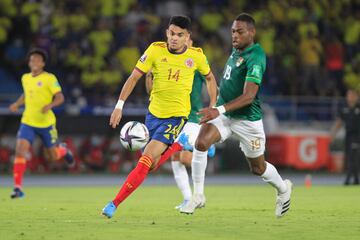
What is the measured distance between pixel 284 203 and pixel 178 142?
1864 millimetres

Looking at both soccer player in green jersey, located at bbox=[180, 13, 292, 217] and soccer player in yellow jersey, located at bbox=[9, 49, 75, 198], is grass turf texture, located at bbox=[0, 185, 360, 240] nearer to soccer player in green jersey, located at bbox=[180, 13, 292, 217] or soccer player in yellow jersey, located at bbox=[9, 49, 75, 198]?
soccer player in green jersey, located at bbox=[180, 13, 292, 217]

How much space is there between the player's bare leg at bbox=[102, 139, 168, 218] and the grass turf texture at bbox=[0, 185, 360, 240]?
0.19 meters

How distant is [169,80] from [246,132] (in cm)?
125

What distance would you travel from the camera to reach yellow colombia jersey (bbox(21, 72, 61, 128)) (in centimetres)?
1597

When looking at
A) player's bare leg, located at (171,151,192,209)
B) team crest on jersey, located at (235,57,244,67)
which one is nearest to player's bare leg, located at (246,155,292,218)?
team crest on jersey, located at (235,57,244,67)

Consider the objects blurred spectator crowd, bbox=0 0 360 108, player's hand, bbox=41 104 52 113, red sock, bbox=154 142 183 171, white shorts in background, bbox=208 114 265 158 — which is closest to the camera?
white shorts in background, bbox=208 114 265 158

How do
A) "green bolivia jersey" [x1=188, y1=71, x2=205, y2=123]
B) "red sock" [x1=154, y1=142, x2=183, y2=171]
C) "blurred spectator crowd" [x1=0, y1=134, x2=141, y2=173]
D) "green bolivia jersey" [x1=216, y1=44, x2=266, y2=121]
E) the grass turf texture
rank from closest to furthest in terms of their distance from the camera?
1. the grass turf texture
2. "green bolivia jersey" [x1=216, y1=44, x2=266, y2=121]
3. "red sock" [x1=154, y1=142, x2=183, y2=171]
4. "green bolivia jersey" [x1=188, y1=71, x2=205, y2=123]
5. "blurred spectator crowd" [x1=0, y1=134, x2=141, y2=173]

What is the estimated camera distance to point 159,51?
11.1m

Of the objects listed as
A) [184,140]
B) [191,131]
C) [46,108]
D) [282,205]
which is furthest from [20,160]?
[282,205]

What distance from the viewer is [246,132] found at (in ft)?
35.3

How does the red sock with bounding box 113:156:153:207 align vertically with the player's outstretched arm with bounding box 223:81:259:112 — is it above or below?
below

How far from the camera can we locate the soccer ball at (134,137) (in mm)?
10685

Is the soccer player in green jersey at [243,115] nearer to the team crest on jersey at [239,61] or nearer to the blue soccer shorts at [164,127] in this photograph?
the team crest on jersey at [239,61]

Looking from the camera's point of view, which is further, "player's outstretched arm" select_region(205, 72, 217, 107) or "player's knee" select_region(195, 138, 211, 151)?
"player's outstretched arm" select_region(205, 72, 217, 107)
